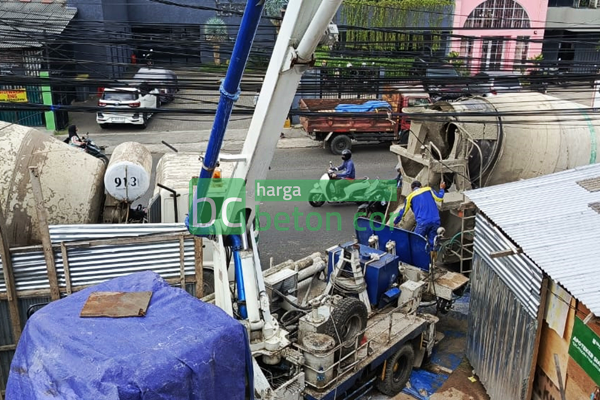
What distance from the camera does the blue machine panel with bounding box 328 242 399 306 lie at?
8.22 meters

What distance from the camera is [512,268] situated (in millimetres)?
7090

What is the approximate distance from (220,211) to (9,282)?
124 inches

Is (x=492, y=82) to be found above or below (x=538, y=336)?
above

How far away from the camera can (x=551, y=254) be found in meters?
6.28

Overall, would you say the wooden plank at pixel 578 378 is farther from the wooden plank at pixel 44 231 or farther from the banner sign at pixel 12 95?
the banner sign at pixel 12 95

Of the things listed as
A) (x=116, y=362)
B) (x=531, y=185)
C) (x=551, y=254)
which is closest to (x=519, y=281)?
(x=551, y=254)

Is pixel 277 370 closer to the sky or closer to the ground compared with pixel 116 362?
closer to the ground

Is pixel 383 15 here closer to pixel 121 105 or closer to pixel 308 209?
pixel 121 105

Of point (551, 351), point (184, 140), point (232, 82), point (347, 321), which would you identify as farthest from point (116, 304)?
point (184, 140)

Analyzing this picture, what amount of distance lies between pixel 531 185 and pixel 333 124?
10.9 meters

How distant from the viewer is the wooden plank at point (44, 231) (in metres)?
7.57

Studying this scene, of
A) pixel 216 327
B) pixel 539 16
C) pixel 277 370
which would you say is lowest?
pixel 277 370

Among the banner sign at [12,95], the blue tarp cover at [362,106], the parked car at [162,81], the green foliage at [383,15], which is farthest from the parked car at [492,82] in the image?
the banner sign at [12,95]

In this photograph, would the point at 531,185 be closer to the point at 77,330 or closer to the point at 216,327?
the point at 216,327
